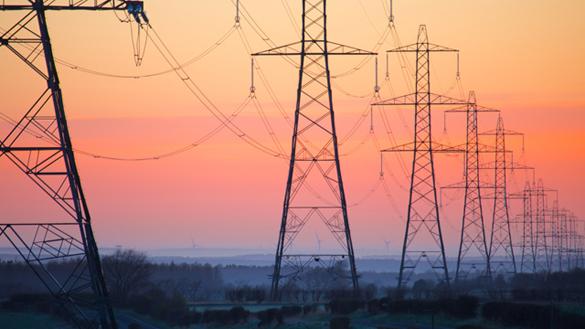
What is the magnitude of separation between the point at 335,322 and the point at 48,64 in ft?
81.5

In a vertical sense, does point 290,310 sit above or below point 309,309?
below

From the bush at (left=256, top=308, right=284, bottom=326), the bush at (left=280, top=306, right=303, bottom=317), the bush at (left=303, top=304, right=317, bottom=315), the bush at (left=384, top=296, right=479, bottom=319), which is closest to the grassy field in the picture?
the bush at (left=256, top=308, right=284, bottom=326)

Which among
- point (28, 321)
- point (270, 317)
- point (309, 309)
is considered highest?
point (309, 309)

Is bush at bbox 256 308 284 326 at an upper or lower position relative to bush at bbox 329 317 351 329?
upper

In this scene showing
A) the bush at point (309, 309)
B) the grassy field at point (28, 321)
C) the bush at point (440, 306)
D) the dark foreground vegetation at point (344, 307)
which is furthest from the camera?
the bush at point (309, 309)

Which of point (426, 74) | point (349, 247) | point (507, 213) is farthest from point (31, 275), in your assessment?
point (349, 247)

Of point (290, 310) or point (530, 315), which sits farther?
point (290, 310)

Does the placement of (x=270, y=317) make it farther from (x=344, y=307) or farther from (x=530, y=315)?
(x=530, y=315)

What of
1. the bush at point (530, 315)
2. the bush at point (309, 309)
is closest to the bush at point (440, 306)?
the bush at point (530, 315)

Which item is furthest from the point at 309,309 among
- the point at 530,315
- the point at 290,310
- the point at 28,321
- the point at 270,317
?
the point at 530,315

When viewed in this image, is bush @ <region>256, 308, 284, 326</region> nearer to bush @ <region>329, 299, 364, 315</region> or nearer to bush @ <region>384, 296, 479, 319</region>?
bush @ <region>329, 299, 364, 315</region>

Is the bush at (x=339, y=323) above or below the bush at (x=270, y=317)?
below

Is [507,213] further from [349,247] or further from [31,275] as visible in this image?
[31,275]

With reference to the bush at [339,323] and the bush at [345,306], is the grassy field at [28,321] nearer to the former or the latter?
the bush at [345,306]
